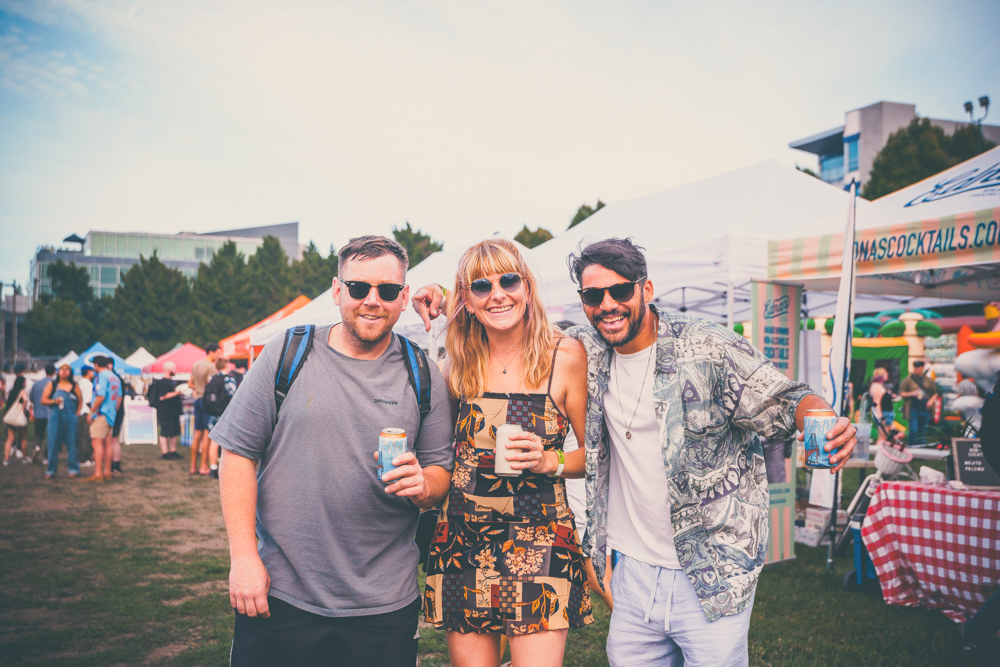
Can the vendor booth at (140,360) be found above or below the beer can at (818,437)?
below

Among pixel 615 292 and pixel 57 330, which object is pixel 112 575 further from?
pixel 57 330

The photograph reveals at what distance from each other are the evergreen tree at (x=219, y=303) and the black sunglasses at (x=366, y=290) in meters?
40.6

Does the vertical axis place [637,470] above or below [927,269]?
below

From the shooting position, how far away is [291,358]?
6.58 ft

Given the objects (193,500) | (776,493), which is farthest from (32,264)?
(776,493)

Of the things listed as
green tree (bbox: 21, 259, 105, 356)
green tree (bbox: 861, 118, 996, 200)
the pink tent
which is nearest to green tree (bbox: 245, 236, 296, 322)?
green tree (bbox: 21, 259, 105, 356)

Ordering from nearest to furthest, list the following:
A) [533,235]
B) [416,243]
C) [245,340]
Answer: [245,340] < [533,235] < [416,243]

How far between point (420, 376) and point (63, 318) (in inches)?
1985

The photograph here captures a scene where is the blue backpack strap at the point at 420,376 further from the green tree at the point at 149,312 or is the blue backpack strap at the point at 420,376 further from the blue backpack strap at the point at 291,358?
the green tree at the point at 149,312

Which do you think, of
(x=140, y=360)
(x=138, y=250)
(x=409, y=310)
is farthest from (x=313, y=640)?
(x=138, y=250)

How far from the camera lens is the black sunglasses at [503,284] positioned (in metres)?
2.35

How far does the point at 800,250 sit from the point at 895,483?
2.03 metres

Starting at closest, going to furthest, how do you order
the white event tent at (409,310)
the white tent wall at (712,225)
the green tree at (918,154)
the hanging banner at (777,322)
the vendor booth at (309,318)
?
1. the hanging banner at (777,322)
2. the white tent wall at (712,225)
3. the white event tent at (409,310)
4. the vendor booth at (309,318)
5. the green tree at (918,154)

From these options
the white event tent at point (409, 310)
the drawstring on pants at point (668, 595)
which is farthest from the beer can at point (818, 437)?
the white event tent at point (409, 310)
